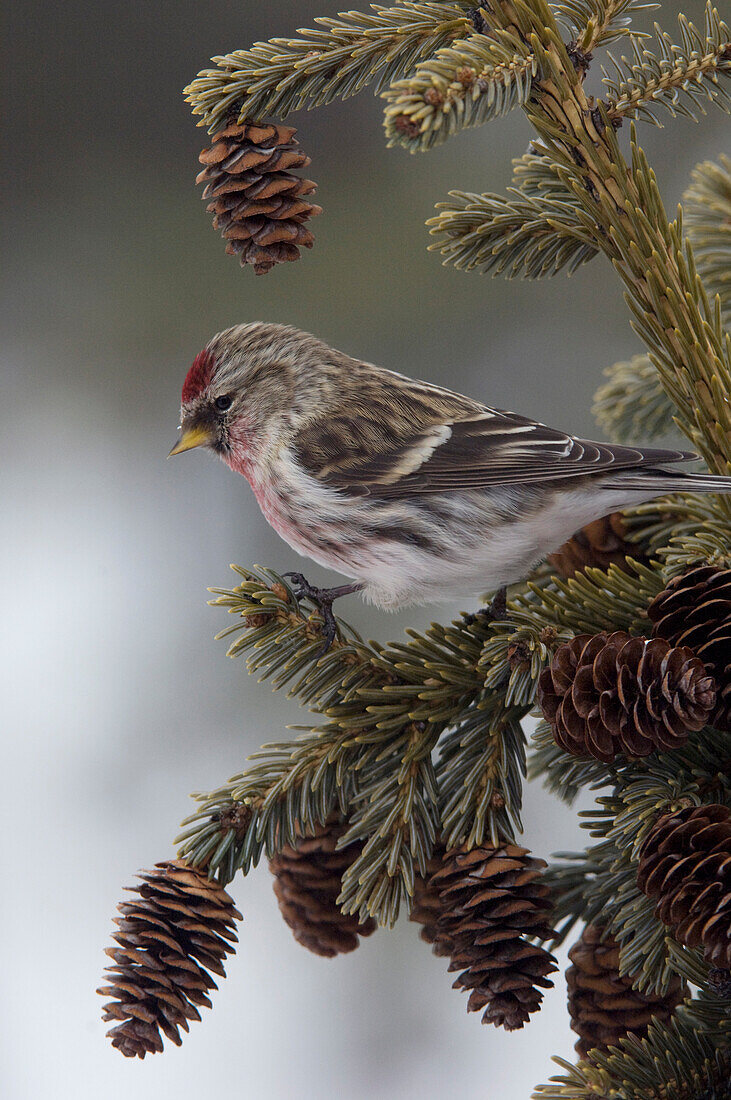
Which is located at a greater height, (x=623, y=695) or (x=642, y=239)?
(x=642, y=239)

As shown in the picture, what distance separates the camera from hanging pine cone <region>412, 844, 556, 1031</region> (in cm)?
73

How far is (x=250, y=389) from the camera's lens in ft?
4.32

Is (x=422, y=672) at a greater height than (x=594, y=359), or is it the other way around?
(x=594, y=359)

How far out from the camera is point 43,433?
1868 millimetres

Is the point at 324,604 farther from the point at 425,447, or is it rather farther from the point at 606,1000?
the point at 606,1000

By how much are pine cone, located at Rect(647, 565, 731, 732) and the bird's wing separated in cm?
38

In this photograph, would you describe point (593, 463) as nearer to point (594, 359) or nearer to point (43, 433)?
point (594, 359)

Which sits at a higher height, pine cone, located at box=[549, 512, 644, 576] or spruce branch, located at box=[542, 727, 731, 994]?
pine cone, located at box=[549, 512, 644, 576]

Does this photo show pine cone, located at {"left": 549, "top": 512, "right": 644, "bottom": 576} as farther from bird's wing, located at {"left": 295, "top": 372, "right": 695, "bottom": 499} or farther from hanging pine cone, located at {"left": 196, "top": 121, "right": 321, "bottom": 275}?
hanging pine cone, located at {"left": 196, "top": 121, "right": 321, "bottom": 275}

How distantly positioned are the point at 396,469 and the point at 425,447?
0.15 ft

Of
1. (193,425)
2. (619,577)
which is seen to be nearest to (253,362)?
(193,425)

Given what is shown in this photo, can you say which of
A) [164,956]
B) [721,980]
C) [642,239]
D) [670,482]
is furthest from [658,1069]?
Answer: [642,239]

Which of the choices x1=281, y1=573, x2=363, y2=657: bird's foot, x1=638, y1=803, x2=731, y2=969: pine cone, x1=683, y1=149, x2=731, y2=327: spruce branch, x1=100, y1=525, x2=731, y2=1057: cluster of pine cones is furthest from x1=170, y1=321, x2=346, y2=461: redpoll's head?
x1=638, y1=803, x2=731, y2=969: pine cone

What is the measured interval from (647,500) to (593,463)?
0.21 feet
